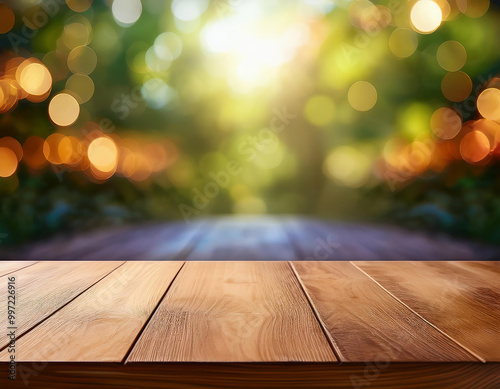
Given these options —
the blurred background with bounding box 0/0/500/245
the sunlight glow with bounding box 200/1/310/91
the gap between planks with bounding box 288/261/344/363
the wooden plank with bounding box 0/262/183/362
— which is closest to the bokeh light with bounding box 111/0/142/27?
the blurred background with bounding box 0/0/500/245

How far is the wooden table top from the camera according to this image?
412mm

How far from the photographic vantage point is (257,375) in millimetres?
412

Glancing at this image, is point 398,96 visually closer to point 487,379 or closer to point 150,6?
point 150,6

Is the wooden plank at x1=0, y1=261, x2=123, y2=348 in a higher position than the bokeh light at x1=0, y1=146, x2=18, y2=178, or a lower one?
lower

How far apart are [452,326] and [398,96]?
1751 millimetres

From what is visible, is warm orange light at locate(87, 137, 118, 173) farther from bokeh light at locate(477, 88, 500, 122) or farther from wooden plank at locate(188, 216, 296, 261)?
bokeh light at locate(477, 88, 500, 122)

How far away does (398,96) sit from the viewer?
210 cm

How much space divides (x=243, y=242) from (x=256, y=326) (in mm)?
953

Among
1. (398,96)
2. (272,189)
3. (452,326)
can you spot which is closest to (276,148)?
(272,189)

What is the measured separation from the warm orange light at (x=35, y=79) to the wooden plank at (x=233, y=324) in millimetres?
1421

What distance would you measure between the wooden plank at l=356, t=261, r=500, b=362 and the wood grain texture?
0.04 meters

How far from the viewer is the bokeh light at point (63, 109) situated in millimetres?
1899

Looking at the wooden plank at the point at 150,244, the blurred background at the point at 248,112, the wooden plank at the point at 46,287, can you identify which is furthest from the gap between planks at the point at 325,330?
the blurred background at the point at 248,112

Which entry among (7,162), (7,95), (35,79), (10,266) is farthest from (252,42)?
(10,266)
